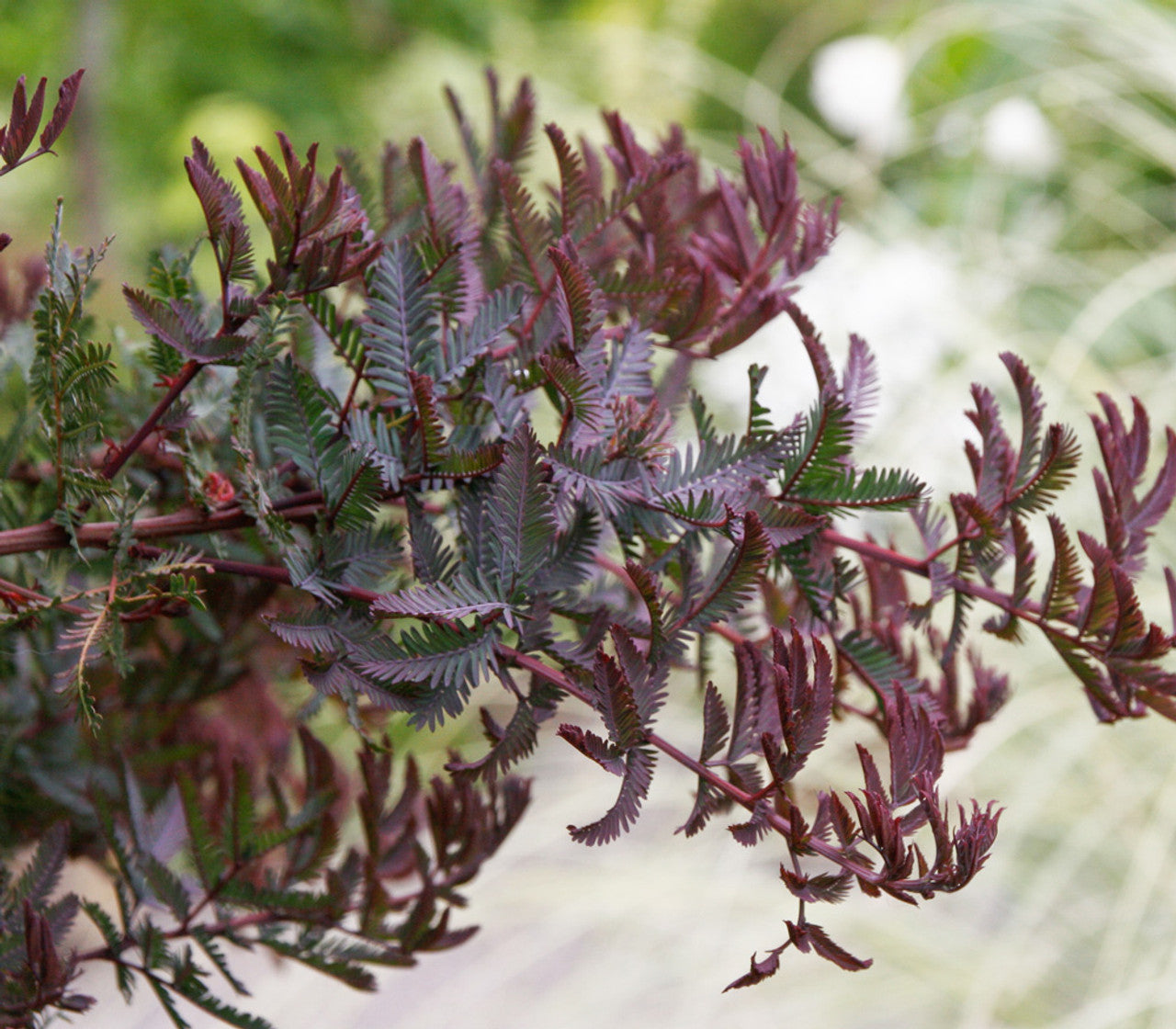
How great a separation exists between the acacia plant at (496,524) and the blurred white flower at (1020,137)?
4.91ft

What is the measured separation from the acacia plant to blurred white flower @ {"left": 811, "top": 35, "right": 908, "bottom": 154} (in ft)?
5.29

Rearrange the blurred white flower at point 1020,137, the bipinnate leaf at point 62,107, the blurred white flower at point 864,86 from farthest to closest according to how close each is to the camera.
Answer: the blurred white flower at point 864,86 < the blurred white flower at point 1020,137 < the bipinnate leaf at point 62,107

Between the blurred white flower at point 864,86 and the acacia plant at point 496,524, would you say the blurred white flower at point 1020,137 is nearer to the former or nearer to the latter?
the blurred white flower at point 864,86

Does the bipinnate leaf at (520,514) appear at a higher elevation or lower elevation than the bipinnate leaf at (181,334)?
lower

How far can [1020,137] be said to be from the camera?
1.71 m

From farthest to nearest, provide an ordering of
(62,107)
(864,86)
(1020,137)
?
(864,86) → (1020,137) → (62,107)

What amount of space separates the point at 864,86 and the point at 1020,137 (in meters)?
0.30

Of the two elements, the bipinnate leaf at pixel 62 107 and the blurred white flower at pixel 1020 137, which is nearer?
the bipinnate leaf at pixel 62 107

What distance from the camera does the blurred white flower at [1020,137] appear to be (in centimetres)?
171

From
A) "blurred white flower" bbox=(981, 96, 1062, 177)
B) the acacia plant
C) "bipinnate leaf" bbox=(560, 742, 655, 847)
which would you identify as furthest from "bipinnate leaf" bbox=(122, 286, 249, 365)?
"blurred white flower" bbox=(981, 96, 1062, 177)

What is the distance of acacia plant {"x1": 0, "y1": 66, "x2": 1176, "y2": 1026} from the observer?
29 cm

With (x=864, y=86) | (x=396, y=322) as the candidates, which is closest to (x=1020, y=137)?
(x=864, y=86)

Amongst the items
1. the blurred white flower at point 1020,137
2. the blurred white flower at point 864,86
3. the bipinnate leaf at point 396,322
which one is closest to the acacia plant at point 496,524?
the bipinnate leaf at point 396,322

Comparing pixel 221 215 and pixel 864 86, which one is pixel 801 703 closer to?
pixel 221 215
